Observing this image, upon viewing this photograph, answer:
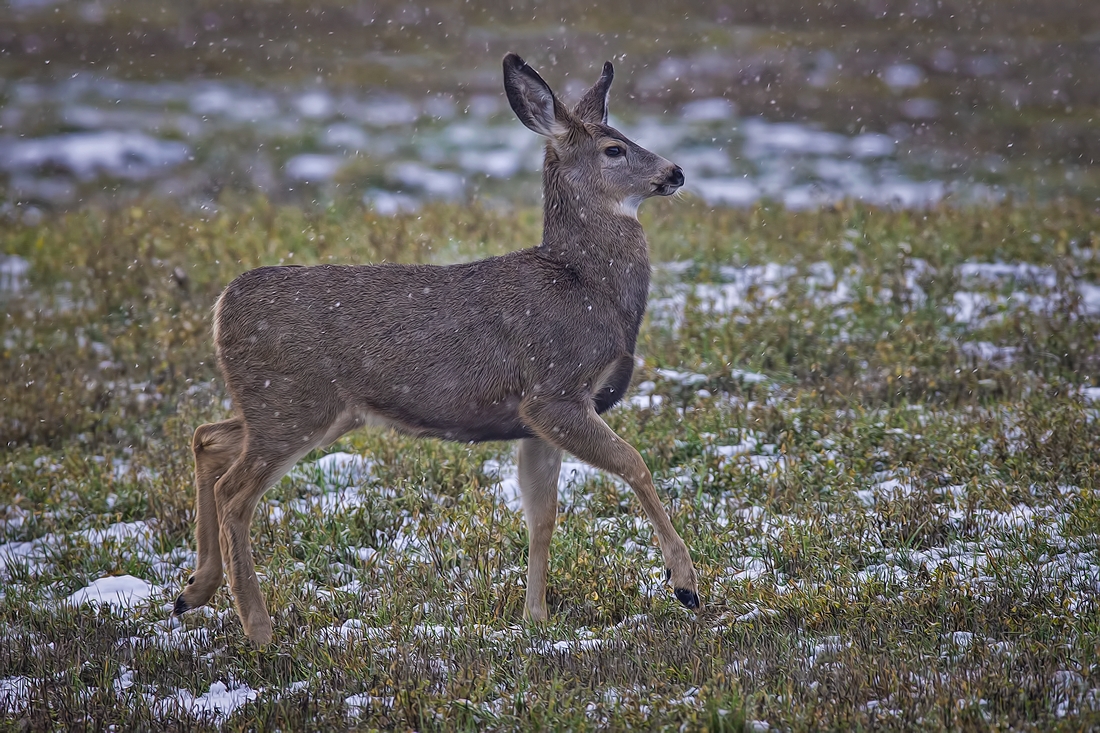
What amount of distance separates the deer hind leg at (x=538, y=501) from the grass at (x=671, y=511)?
18 centimetres

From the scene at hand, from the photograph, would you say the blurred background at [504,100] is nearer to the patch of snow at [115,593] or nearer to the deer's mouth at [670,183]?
the deer's mouth at [670,183]

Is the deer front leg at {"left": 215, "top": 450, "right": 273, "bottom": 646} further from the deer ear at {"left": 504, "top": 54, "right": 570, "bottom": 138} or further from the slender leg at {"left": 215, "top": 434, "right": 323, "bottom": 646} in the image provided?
the deer ear at {"left": 504, "top": 54, "right": 570, "bottom": 138}

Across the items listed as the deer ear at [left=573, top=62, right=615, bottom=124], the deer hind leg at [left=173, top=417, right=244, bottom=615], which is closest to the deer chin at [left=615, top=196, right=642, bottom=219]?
the deer ear at [left=573, top=62, right=615, bottom=124]

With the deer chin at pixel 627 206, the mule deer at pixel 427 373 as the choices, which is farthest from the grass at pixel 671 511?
the deer chin at pixel 627 206

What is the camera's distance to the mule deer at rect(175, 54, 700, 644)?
537 centimetres

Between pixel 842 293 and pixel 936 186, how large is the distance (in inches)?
337

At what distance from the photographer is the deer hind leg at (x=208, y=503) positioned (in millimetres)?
5586

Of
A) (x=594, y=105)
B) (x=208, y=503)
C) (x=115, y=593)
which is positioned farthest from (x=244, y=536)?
(x=594, y=105)

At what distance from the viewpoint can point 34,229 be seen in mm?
12414

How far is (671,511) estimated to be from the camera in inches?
255

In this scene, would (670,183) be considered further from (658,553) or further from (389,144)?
(389,144)

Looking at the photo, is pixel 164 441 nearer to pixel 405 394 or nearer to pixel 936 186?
pixel 405 394

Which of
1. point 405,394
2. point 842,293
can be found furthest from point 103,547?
point 842,293

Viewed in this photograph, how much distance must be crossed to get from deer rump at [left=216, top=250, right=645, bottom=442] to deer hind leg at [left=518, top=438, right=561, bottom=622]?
256 millimetres
